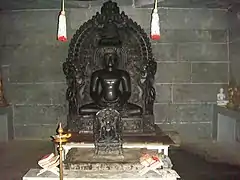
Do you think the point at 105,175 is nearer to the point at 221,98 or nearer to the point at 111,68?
the point at 111,68

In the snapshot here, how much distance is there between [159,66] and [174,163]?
75.9 inches

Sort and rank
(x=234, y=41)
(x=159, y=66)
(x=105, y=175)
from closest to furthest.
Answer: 1. (x=105, y=175)
2. (x=234, y=41)
3. (x=159, y=66)

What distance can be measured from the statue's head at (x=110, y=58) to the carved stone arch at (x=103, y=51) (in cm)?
11

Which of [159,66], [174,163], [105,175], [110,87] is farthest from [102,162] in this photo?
[159,66]

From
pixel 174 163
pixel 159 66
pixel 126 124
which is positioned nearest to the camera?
pixel 174 163

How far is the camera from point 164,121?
612cm

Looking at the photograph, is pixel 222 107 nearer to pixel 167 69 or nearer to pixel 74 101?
pixel 167 69

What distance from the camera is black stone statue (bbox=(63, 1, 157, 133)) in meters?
5.14

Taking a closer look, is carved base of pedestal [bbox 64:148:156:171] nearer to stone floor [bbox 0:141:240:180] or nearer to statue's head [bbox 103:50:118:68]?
stone floor [bbox 0:141:240:180]

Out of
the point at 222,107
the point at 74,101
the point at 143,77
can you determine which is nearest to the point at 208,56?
the point at 222,107

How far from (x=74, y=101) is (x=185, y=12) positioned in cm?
218

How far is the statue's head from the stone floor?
4.39ft

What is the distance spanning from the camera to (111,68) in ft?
17.7

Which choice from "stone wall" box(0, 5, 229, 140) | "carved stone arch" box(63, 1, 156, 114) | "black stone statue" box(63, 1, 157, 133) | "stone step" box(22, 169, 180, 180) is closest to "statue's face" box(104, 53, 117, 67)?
"black stone statue" box(63, 1, 157, 133)
